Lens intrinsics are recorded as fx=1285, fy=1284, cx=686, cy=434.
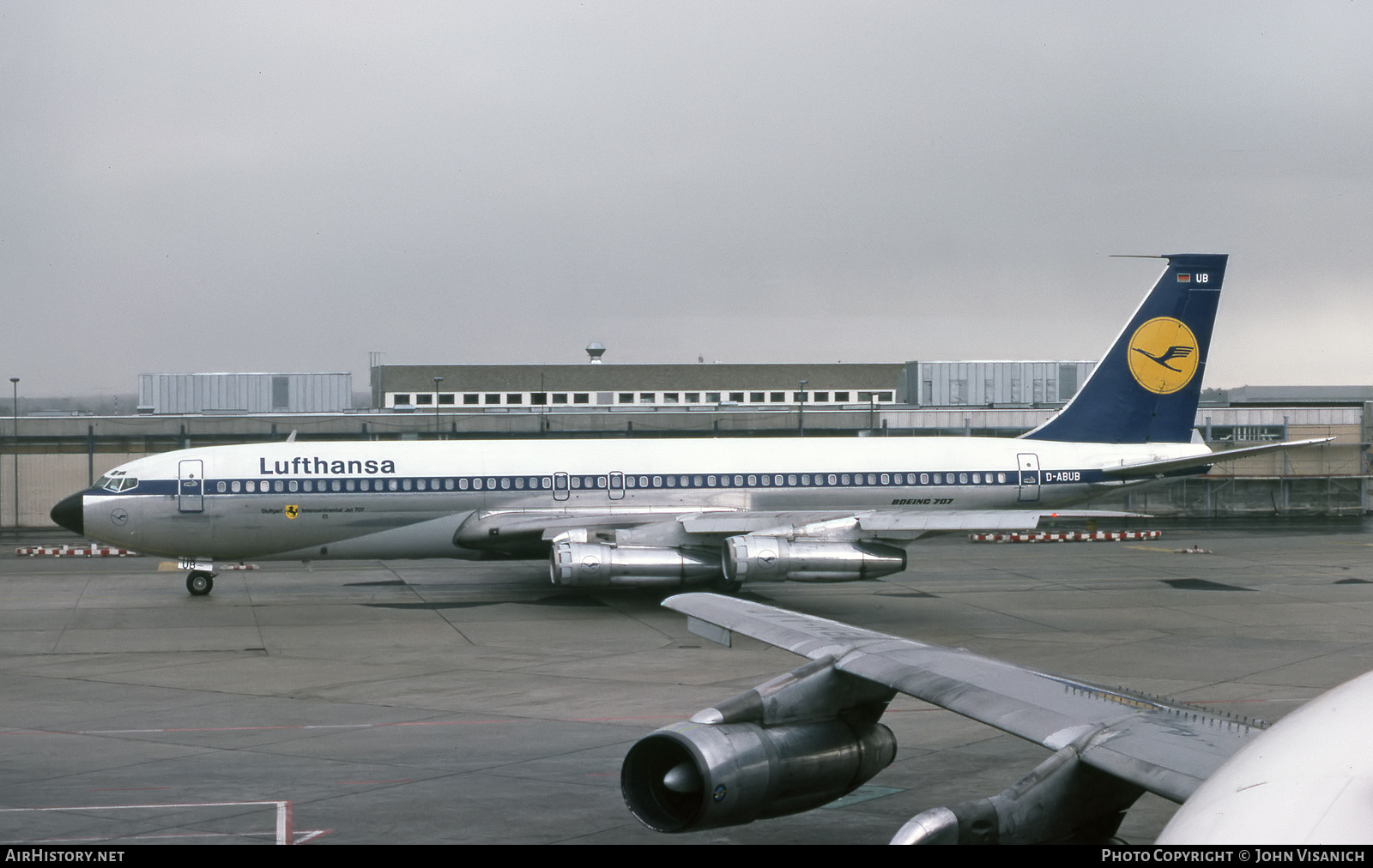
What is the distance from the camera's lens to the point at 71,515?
31250 mm

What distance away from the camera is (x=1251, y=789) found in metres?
4.95

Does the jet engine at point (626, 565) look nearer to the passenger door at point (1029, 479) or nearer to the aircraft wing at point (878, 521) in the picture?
the aircraft wing at point (878, 521)

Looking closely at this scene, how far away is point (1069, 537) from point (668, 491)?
22571 millimetres

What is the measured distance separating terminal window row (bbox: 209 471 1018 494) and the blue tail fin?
3.34 metres

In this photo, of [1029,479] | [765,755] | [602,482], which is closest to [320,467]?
[602,482]

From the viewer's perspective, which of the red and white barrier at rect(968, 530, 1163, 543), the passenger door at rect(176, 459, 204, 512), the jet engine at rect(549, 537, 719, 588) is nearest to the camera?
the jet engine at rect(549, 537, 719, 588)

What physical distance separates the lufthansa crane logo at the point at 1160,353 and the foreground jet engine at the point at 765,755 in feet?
95.3

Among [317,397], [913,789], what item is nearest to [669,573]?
[913,789]

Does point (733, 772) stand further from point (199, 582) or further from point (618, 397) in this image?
point (618, 397)

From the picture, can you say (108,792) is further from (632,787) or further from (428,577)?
(428,577)

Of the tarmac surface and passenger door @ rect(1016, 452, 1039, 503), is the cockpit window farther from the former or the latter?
passenger door @ rect(1016, 452, 1039, 503)

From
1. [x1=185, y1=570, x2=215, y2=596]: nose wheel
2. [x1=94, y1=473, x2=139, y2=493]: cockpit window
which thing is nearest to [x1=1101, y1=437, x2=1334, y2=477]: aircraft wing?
[x1=185, y1=570, x2=215, y2=596]: nose wheel

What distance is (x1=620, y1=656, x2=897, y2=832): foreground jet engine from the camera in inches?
330
